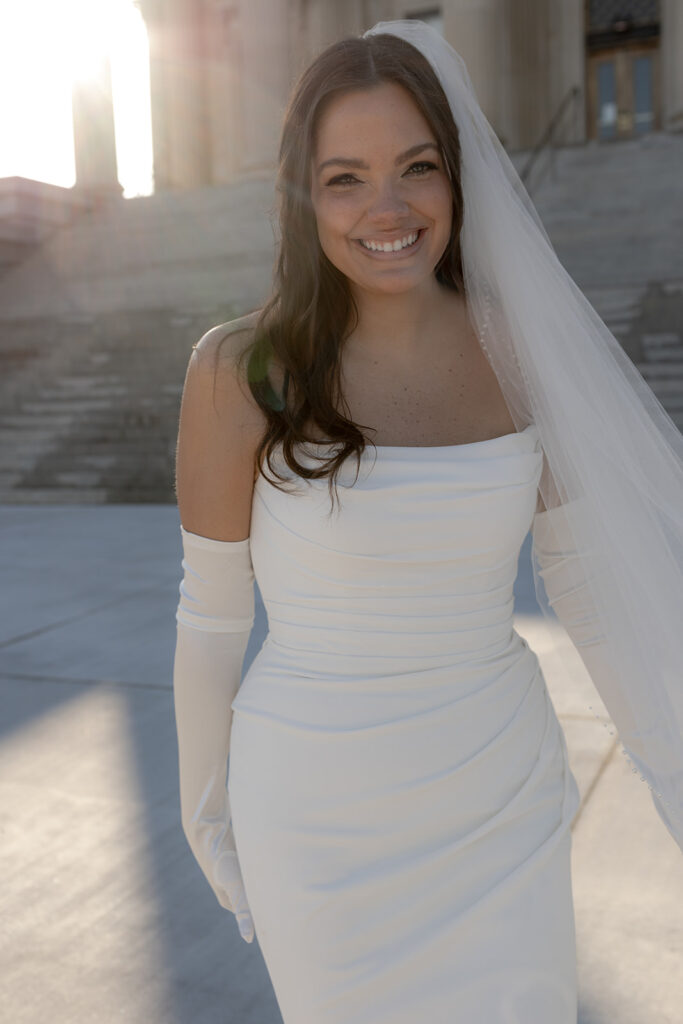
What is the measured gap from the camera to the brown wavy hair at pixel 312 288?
160 cm

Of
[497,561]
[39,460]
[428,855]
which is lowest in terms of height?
[39,460]

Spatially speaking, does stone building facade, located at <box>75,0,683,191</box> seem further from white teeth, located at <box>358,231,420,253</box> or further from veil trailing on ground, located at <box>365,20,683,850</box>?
white teeth, located at <box>358,231,420,253</box>

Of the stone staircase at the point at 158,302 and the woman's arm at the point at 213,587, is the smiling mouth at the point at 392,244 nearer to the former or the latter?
the woman's arm at the point at 213,587

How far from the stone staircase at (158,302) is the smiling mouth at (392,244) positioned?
9.25 m

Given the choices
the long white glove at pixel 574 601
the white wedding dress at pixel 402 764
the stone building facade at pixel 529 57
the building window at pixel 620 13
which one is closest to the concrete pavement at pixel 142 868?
the long white glove at pixel 574 601

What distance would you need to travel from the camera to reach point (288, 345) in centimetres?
169

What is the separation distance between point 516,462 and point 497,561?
6.6 inches

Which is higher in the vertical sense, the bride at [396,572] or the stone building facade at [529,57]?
the bride at [396,572]

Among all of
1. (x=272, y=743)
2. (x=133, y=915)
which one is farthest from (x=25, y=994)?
(x=272, y=743)

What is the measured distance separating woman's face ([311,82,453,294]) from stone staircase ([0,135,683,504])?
9.23 metres

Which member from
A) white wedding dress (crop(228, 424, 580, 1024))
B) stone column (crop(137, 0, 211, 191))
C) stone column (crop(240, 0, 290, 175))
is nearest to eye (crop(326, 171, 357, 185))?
white wedding dress (crop(228, 424, 580, 1024))

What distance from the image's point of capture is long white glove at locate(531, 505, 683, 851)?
1.76 meters

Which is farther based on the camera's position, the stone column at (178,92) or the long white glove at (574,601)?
the stone column at (178,92)

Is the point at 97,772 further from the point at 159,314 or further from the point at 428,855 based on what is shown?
the point at 159,314
